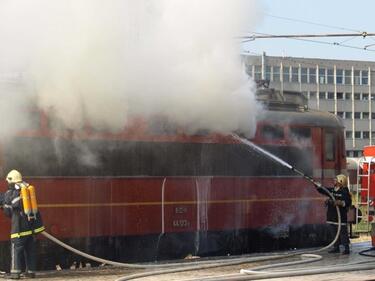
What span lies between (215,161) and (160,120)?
148cm

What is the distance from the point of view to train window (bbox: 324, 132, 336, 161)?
13.2 metres

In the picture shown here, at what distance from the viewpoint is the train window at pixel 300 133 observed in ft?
41.1

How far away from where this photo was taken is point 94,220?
10102mm

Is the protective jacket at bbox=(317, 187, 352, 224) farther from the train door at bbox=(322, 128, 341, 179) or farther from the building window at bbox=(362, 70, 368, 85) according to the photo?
the building window at bbox=(362, 70, 368, 85)

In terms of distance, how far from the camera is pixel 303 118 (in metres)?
12.7

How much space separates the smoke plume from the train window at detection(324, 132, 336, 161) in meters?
3.27

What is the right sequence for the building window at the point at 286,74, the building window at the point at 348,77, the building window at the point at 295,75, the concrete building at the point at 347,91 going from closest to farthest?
the building window at the point at 286,74 < the building window at the point at 295,75 < the concrete building at the point at 347,91 < the building window at the point at 348,77

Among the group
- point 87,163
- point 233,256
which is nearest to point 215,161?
point 233,256

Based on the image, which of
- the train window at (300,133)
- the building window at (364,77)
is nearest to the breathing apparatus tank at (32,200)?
the train window at (300,133)

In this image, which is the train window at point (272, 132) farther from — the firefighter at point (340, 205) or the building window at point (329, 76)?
the building window at point (329, 76)

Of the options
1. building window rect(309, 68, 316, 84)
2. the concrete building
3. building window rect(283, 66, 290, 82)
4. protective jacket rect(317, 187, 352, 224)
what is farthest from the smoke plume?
building window rect(309, 68, 316, 84)

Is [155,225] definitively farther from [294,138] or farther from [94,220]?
[294,138]

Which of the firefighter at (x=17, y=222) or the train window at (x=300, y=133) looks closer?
the firefighter at (x=17, y=222)

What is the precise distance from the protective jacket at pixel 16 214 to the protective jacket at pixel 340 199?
5.64 meters
